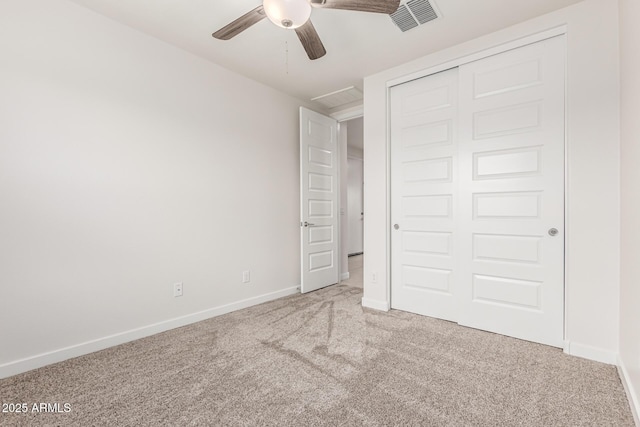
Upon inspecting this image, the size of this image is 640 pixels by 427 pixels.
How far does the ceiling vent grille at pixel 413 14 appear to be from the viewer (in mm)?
2104

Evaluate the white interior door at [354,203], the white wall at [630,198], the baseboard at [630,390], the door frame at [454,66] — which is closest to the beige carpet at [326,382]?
the baseboard at [630,390]

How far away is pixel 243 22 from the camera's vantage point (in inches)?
72.4

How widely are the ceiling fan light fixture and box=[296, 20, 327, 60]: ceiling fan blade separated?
0.17 metres

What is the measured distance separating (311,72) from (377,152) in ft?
3.74

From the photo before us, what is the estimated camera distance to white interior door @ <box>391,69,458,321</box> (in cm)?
273

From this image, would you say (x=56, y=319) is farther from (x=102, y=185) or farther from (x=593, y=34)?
(x=593, y=34)

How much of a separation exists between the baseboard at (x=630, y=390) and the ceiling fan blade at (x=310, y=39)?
8.97 ft

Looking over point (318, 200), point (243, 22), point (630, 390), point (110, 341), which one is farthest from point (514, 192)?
point (110, 341)

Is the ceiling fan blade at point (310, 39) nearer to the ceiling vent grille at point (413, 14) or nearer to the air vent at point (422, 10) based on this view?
the ceiling vent grille at point (413, 14)

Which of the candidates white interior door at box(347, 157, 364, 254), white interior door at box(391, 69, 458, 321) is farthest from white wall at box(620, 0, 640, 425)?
white interior door at box(347, 157, 364, 254)

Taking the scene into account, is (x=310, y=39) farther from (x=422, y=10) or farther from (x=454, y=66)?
(x=454, y=66)

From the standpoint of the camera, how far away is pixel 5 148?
1843 millimetres

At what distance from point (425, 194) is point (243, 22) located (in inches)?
84.8

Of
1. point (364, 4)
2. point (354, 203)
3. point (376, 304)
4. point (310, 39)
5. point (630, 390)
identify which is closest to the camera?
point (630, 390)
